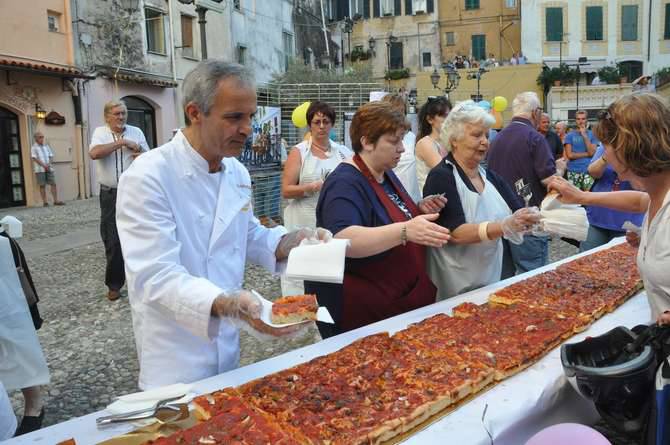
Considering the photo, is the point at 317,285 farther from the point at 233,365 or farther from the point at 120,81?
the point at 120,81

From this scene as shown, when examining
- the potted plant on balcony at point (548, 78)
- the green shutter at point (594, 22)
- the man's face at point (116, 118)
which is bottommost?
the man's face at point (116, 118)

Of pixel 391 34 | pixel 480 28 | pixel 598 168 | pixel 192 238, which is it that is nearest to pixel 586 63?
pixel 480 28

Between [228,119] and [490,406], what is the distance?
1.29 m

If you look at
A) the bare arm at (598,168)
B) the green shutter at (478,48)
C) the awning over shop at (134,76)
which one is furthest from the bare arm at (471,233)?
the green shutter at (478,48)

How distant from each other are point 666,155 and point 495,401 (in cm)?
114

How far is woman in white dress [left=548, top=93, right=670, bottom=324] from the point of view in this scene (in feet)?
6.86

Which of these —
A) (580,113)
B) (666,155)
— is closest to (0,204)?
(580,113)

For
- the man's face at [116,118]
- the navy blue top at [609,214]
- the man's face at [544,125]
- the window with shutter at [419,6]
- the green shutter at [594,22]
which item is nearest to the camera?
the navy blue top at [609,214]

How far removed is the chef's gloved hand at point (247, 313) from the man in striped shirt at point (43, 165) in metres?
14.3

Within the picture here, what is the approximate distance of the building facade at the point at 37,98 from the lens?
14.2 m

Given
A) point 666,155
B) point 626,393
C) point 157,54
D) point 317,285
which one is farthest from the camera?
point 157,54

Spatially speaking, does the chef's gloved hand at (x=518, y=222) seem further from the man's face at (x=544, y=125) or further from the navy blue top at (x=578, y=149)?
the navy blue top at (x=578, y=149)

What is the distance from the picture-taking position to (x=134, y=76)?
57.6 ft

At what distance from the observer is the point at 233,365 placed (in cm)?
213
